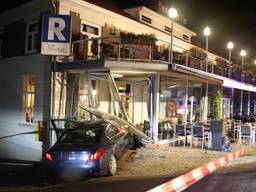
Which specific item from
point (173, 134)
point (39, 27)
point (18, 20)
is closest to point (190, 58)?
point (173, 134)

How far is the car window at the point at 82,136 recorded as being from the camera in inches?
461

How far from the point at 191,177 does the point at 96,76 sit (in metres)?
7.56

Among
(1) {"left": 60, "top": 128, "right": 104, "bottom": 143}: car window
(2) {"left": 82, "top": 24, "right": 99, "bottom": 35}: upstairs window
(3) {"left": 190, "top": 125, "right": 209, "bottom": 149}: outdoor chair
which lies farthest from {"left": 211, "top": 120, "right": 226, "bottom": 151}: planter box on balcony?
(2) {"left": 82, "top": 24, "right": 99, "bottom": 35}: upstairs window

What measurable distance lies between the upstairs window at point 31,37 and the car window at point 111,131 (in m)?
7.24

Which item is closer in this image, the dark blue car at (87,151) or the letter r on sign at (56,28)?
the dark blue car at (87,151)

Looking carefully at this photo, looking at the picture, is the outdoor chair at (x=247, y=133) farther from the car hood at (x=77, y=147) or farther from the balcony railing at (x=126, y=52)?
the car hood at (x=77, y=147)

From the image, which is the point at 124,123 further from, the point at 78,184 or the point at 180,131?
the point at 78,184

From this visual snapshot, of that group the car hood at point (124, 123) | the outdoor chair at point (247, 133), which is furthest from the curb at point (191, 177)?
the outdoor chair at point (247, 133)

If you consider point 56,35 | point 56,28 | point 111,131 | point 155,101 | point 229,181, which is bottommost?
point 229,181

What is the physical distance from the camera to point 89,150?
1102 cm

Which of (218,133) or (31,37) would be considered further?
(31,37)

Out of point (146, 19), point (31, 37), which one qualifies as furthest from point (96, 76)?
point (146, 19)

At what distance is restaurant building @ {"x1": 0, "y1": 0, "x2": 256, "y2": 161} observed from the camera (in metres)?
15.7

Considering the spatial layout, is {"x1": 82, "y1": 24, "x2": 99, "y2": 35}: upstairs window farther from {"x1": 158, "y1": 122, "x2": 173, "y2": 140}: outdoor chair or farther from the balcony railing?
{"x1": 158, "y1": 122, "x2": 173, "y2": 140}: outdoor chair
